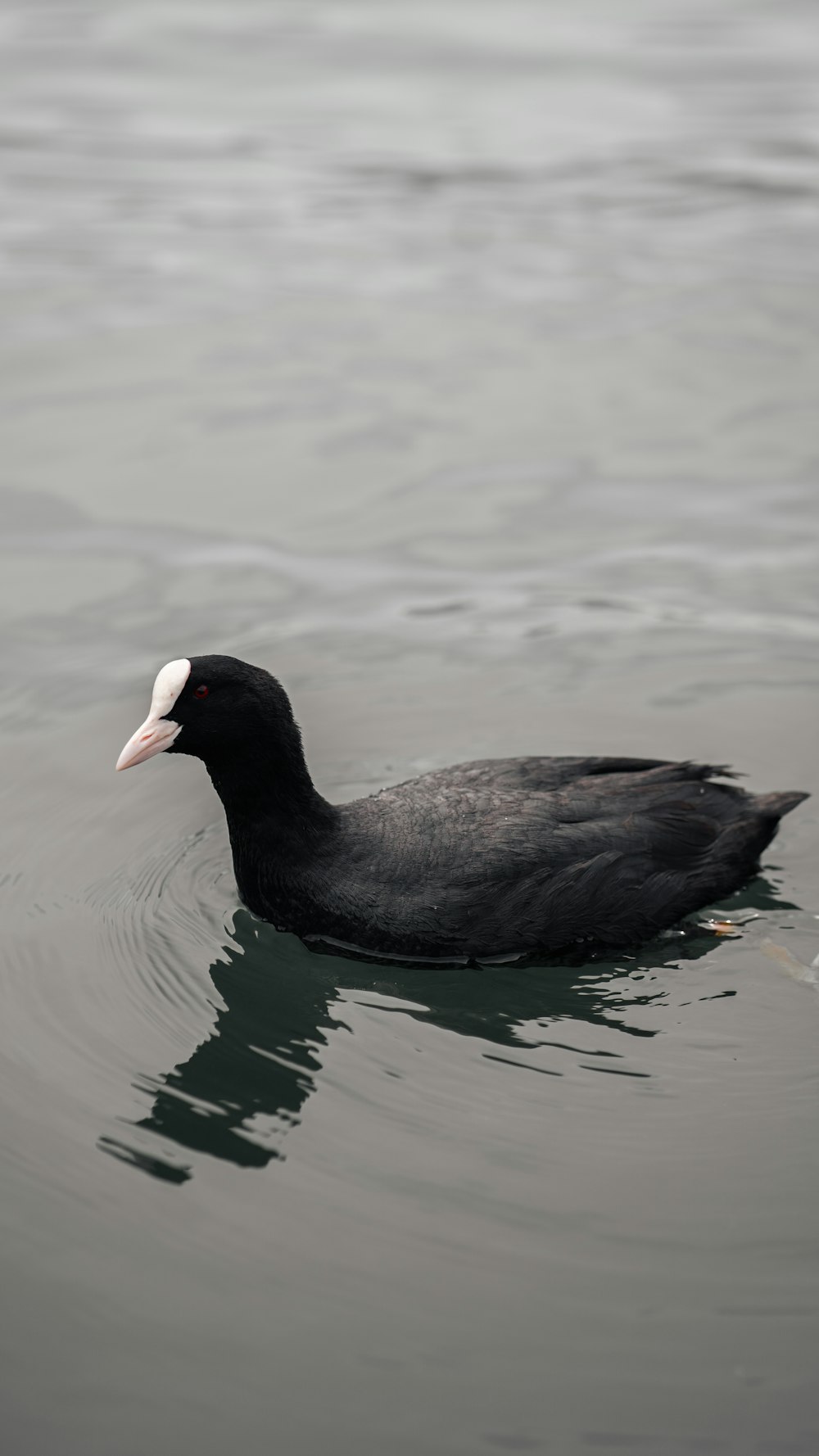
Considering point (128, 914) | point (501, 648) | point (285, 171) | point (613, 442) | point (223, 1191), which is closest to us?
point (223, 1191)

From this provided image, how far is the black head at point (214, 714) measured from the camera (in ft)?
19.9

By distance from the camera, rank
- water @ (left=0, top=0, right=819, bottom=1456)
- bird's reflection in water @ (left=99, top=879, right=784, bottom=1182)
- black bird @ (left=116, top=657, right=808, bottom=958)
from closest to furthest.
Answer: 1. water @ (left=0, top=0, right=819, bottom=1456)
2. bird's reflection in water @ (left=99, top=879, right=784, bottom=1182)
3. black bird @ (left=116, top=657, right=808, bottom=958)

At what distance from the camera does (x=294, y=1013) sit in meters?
5.96

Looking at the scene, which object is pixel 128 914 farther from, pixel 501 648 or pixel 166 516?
pixel 166 516

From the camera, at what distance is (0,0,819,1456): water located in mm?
4473

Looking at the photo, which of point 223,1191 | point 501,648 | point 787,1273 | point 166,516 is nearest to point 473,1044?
point 223,1191

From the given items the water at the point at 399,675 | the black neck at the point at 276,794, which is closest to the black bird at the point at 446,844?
the black neck at the point at 276,794

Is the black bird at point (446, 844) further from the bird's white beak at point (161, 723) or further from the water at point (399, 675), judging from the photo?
the water at point (399, 675)

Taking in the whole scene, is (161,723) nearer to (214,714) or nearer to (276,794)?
(214,714)

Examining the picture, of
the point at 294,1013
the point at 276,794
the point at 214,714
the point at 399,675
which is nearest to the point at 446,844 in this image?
the point at 276,794

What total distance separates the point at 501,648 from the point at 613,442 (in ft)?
9.30

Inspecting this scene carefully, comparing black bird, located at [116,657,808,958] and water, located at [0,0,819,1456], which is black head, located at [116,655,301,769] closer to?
black bird, located at [116,657,808,958]

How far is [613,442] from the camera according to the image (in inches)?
425

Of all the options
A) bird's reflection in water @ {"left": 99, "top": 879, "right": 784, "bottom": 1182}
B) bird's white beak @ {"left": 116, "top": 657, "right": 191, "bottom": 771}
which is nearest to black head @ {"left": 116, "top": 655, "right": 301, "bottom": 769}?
bird's white beak @ {"left": 116, "top": 657, "right": 191, "bottom": 771}
